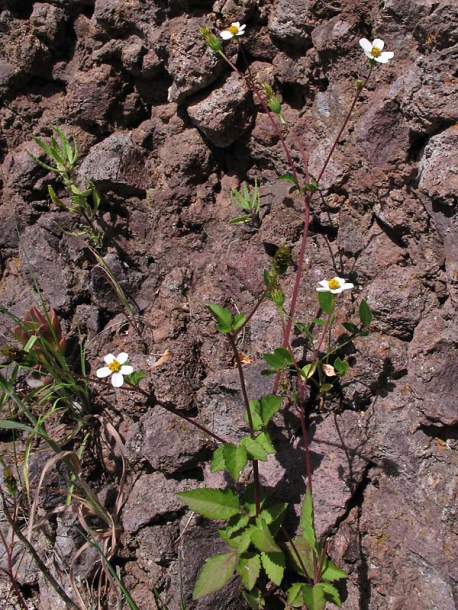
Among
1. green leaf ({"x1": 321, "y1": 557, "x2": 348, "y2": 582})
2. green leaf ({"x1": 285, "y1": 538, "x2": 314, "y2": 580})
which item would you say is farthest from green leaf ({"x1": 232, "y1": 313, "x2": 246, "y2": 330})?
→ green leaf ({"x1": 321, "y1": 557, "x2": 348, "y2": 582})

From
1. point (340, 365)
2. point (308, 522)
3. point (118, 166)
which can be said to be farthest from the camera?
point (118, 166)

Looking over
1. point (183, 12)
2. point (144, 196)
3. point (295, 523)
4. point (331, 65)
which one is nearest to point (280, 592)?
point (295, 523)

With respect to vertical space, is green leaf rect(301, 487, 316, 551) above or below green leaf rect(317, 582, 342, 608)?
above

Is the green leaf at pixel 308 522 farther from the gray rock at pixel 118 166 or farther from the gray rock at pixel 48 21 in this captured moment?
the gray rock at pixel 48 21

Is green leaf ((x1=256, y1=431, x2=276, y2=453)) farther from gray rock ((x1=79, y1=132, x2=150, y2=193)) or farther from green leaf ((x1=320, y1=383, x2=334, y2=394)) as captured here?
gray rock ((x1=79, y1=132, x2=150, y2=193))

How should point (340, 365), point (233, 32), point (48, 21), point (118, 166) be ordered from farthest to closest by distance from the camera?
point (48, 21), point (118, 166), point (233, 32), point (340, 365)

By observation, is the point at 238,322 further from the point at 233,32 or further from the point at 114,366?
the point at 233,32

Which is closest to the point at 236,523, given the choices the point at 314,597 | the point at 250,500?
the point at 250,500
